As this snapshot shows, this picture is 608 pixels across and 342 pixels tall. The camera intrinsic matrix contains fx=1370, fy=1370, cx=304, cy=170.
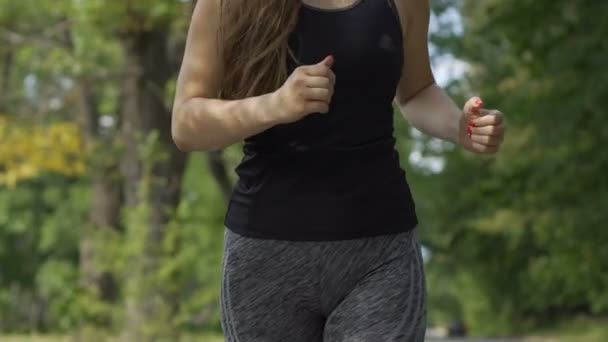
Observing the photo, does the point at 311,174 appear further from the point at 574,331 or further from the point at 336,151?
the point at 574,331

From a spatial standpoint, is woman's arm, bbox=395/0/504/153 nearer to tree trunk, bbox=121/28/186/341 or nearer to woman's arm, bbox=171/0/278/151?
woman's arm, bbox=171/0/278/151

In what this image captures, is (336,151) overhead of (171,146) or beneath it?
overhead

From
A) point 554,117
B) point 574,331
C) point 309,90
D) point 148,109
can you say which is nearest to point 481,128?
point 309,90

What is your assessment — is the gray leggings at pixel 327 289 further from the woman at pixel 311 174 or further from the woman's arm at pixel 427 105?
the woman's arm at pixel 427 105

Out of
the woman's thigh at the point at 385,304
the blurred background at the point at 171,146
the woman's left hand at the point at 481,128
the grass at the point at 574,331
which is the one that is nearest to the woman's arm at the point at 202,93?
the woman's thigh at the point at 385,304

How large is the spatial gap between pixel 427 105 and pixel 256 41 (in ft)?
1.93

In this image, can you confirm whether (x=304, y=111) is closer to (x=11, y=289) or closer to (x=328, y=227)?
(x=328, y=227)

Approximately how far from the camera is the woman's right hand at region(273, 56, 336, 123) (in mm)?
2619

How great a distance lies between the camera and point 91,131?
995 inches

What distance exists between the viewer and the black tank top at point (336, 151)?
2.91m

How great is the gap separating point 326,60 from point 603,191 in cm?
1339

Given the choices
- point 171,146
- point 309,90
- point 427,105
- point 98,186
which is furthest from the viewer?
point 98,186

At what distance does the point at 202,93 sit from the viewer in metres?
2.99

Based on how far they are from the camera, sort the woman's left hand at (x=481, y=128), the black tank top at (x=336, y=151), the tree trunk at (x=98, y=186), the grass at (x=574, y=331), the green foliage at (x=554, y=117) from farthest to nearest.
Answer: the grass at (x=574, y=331) → the tree trunk at (x=98, y=186) → the green foliage at (x=554, y=117) → the woman's left hand at (x=481, y=128) → the black tank top at (x=336, y=151)
